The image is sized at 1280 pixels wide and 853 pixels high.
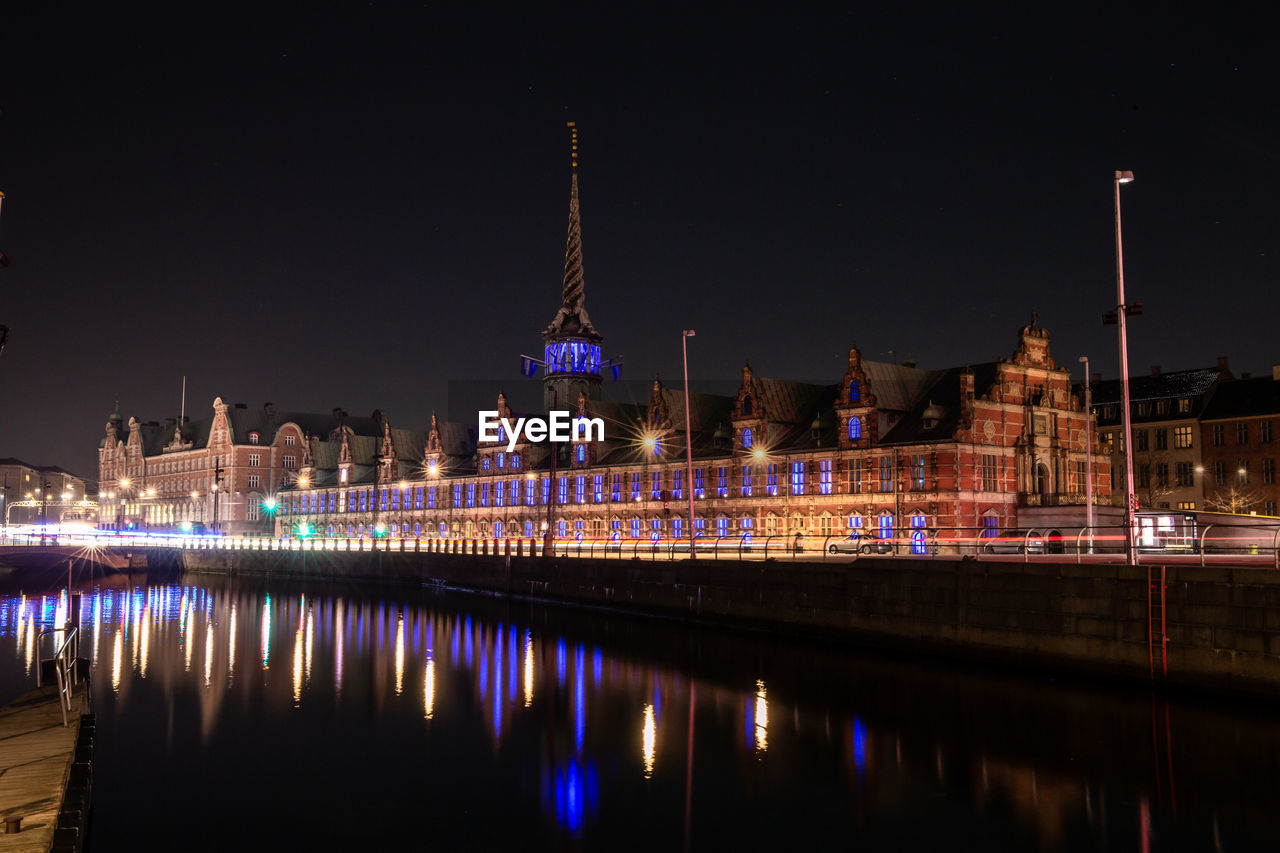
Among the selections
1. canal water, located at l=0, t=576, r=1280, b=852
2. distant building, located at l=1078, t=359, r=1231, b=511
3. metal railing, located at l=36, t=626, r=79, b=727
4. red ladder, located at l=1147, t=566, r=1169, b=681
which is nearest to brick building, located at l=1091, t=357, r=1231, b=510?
distant building, located at l=1078, t=359, r=1231, b=511

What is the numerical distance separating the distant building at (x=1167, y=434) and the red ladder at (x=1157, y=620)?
62633 millimetres

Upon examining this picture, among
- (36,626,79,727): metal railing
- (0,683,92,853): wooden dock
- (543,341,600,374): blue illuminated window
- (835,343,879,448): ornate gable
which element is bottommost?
(0,683,92,853): wooden dock

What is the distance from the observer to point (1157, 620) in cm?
3098

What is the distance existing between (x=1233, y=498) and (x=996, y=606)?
190 ft

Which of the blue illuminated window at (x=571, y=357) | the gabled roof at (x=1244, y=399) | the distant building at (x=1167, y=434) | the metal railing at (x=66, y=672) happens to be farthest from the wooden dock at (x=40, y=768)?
the blue illuminated window at (x=571, y=357)

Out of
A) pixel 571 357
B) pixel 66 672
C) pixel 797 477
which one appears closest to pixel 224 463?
pixel 571 357

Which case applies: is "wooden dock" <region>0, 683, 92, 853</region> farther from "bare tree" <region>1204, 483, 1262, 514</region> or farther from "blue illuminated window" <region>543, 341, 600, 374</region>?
"blue illuminated window" <region>543, 341, 600, 374</region>

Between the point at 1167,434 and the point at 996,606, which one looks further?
Result: the point at 1167,434

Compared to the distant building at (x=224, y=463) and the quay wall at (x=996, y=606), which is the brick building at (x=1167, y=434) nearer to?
the quay wall at (x=996, y=606)

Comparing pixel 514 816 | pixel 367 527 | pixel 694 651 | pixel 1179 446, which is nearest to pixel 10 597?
pixel 367 527

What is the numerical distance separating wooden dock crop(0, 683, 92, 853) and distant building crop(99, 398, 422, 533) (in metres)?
108

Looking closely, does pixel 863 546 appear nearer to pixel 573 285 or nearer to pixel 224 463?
pixel 573 285

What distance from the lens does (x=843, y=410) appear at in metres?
69.7

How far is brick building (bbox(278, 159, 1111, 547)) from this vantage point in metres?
65.9
